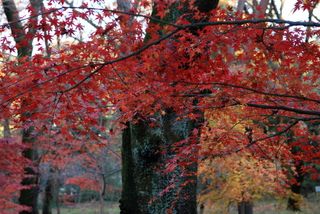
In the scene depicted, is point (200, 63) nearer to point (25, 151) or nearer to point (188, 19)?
point (188, 19)

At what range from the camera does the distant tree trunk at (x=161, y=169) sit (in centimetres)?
629

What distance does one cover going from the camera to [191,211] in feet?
21.2

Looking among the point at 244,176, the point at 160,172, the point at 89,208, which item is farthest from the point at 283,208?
the point at 160,172

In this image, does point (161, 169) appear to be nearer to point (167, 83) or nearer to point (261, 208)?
point (167, 83)

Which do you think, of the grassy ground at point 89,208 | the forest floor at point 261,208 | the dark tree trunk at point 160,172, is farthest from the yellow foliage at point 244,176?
the grassy ground at point 89,208

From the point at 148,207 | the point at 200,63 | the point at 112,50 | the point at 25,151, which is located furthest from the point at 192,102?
the point at 25,151

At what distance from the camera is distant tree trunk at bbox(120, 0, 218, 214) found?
629 centimetres

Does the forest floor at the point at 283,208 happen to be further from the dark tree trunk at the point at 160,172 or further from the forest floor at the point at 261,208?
the dark tree trunk at the point at 160,172

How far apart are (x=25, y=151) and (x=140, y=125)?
8.15 meters

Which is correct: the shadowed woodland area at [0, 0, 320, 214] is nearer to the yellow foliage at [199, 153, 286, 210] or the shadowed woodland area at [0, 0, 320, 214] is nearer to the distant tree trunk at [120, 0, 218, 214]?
the distant tree trunk at [120, 0, 218, 214]

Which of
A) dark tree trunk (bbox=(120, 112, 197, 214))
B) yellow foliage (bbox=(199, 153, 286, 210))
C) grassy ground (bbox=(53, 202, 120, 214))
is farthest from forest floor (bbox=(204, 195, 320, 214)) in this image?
dark tree trunk (bbox=(120, 112, 197, 214))

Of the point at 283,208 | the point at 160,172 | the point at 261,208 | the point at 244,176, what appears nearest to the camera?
the point at 160,172

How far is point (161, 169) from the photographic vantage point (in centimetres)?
630

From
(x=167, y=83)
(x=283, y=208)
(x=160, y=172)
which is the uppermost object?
(x=167, y=83)
